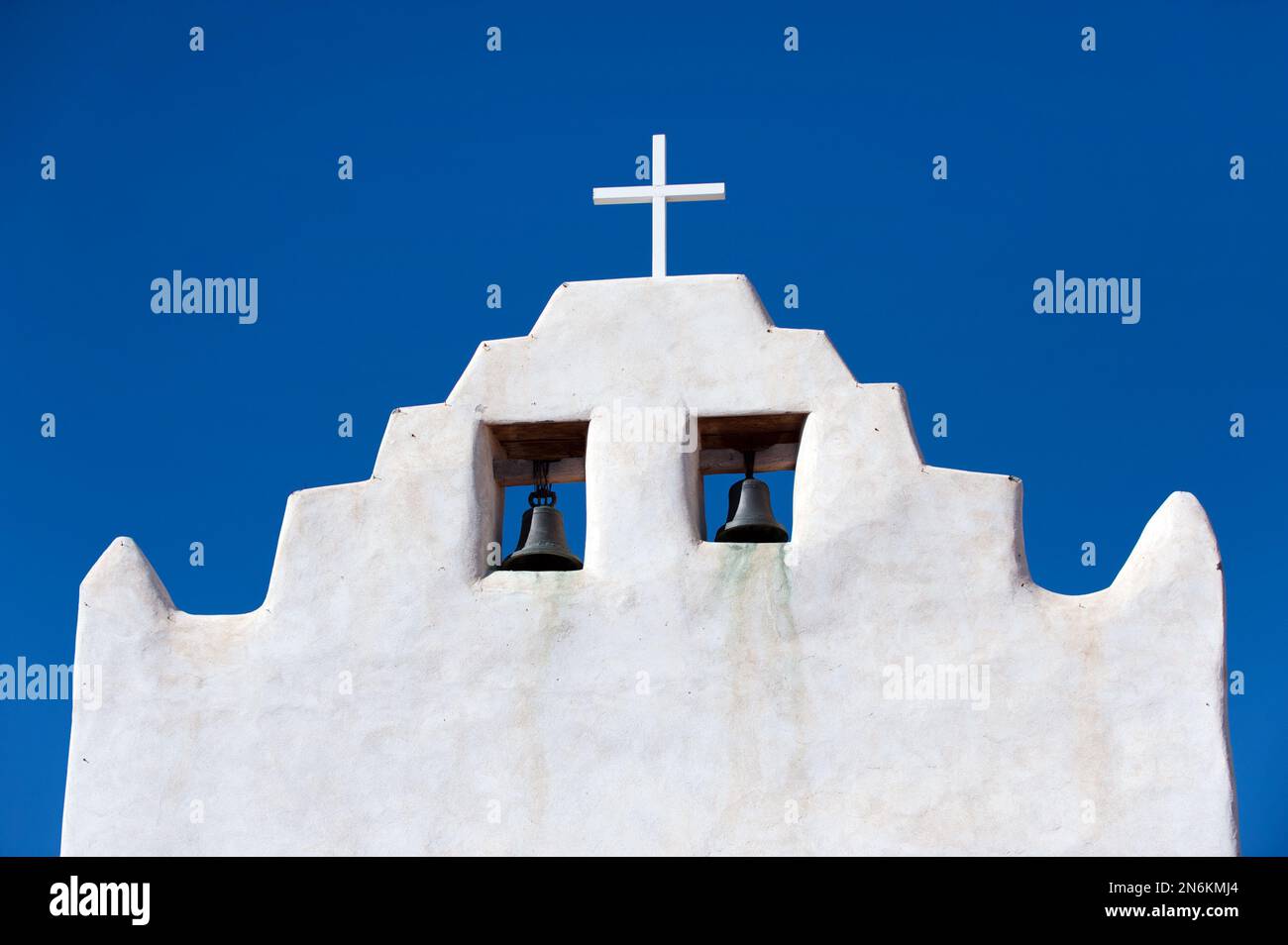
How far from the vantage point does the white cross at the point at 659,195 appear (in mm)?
11789

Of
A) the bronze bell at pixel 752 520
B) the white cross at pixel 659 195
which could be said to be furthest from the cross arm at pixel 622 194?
the bronze bell at pixel 752 520

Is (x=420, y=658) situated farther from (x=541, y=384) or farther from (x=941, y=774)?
(x=941, y=774)

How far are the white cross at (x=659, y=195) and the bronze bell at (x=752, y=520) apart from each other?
1.38 metres

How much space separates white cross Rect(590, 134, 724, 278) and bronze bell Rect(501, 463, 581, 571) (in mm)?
1388

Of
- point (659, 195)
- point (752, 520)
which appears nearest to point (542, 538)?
point (752, 520)

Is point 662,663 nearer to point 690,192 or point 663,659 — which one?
point 663,659

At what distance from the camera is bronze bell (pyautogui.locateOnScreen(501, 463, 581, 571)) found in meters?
11.8

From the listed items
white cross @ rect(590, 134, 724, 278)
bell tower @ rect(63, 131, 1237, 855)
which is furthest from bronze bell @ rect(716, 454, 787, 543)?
white cross @ rect(590, 134, 724, 278)

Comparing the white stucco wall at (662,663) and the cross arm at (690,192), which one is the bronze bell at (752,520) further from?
the cross arm at (690,192)

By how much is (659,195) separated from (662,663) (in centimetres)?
269

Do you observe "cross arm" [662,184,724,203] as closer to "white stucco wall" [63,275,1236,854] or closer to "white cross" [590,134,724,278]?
"white cross" [590,134,724,278]

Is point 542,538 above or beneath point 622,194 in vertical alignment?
beneath

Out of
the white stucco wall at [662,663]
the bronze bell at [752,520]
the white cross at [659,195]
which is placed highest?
the white cross at [659,195]

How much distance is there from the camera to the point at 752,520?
12023 mm
